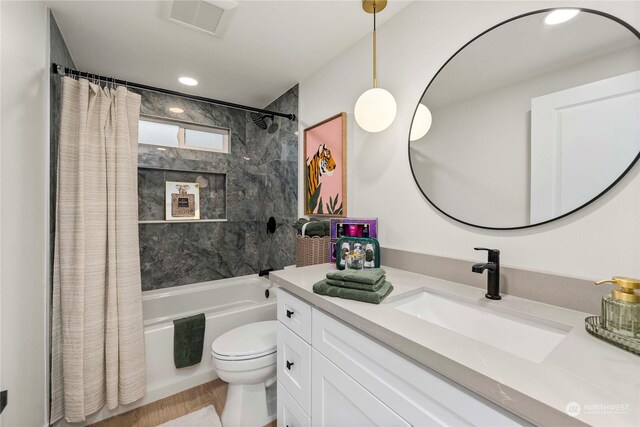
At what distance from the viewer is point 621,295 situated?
24.6 inches

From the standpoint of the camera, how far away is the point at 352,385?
857 millimetres

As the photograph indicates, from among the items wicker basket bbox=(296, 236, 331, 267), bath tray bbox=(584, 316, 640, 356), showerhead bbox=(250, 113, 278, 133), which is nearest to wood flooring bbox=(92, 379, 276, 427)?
wicker basket bbox=(296, 236, 331, 267)

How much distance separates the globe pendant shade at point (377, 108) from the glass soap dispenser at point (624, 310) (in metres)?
1.04

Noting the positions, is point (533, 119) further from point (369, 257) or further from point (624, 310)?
point (369, 257)

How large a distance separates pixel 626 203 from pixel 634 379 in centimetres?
55

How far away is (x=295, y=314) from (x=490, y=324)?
76 cm

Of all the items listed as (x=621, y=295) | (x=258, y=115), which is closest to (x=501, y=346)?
(x=621, y=295)

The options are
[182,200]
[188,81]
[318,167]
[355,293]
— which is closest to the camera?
[355,293]

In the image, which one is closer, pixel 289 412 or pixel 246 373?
pixel 289 412

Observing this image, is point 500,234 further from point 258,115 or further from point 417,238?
point 258,115

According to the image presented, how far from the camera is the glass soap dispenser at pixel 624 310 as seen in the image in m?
0.60

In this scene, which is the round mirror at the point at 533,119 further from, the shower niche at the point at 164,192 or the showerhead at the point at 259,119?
the shower niche at the point at 164,192

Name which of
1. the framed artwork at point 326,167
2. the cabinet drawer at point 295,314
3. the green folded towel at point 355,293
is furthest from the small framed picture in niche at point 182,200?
the green folded towel at point 355,293

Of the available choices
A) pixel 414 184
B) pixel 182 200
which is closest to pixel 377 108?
pixel 414 184
